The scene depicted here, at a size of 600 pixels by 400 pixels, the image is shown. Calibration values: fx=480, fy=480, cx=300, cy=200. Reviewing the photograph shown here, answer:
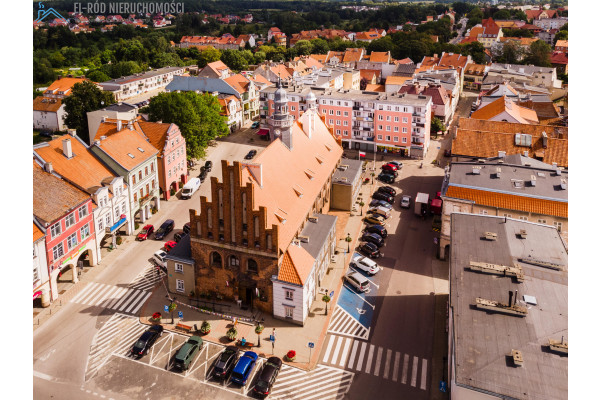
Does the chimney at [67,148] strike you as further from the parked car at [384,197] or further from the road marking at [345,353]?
the parked car at [384,197]

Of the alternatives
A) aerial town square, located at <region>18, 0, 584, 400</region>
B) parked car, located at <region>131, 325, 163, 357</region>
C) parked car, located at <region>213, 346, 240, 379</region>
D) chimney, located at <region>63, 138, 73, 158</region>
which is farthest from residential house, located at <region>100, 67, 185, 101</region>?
parked car, located at <region>213, 346, 240, 379</region>

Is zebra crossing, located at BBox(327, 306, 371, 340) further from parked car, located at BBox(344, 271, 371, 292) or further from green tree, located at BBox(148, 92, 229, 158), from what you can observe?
green tree, located at BBox(148, 92, 229, 158)

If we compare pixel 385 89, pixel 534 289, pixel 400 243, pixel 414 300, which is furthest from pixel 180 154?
pixel 385 89

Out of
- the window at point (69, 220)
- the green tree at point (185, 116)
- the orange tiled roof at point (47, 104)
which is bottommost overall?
the window at point (69, 220)

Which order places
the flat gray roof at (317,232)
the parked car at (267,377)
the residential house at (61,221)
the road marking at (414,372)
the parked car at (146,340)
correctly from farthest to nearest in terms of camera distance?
the flat gray roof at (317,232) → the residential house at (61,221) → the parked car at (146,340) → the road marking at (414,372) → the parked car at (267,377)

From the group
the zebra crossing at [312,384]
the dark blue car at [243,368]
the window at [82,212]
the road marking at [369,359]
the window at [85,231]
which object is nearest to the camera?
the zebra crossing at [312,384]

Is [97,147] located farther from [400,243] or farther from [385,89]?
[385,89]

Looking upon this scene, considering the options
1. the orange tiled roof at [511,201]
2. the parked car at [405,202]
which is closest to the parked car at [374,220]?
the parked car at [405,202]

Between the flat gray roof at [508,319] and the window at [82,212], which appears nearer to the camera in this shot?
the flat gray roof at [508,319]
